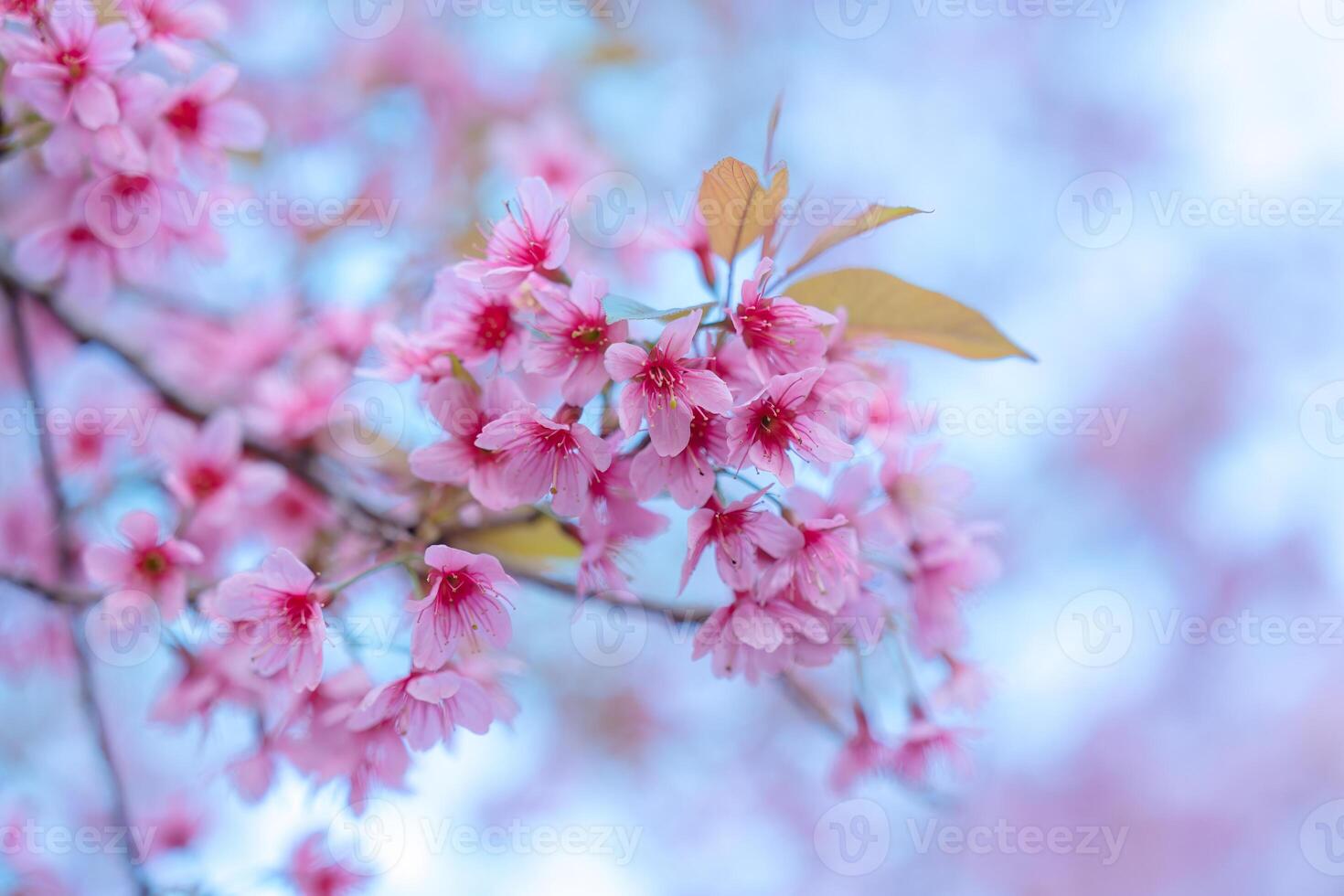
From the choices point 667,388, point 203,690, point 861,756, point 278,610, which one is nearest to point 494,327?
point 667,388

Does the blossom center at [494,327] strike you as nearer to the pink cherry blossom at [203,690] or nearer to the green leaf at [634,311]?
the green leaf at [634,311]

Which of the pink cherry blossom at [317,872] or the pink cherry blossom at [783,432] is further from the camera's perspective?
the pink cherry blossom at [317,872]

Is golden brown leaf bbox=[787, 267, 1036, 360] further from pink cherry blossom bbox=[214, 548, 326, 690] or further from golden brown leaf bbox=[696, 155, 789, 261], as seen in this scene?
pink cherry blossom bbox=[214, 548, 326, 690]

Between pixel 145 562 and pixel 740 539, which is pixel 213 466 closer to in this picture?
pixel 145 562

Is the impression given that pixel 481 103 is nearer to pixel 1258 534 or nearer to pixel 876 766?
pixel 876 766

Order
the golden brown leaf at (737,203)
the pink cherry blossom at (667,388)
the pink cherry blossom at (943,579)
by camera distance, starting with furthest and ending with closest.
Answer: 1. the pink cherry blossom at (943,579)
2. the golden brown leaf at (737,203)
3. the pink cherry blossom at (667,388)

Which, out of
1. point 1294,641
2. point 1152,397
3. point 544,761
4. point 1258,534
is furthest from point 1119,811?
point 544,761

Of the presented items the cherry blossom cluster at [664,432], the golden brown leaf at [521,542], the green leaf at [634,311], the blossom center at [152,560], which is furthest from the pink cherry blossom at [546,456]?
the blossom center at [152,560]
